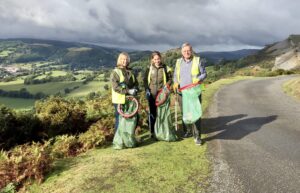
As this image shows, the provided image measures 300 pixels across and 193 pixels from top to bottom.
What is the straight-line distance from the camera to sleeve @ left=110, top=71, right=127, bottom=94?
32.7 feet

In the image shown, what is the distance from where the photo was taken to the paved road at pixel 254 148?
7203 millimetres

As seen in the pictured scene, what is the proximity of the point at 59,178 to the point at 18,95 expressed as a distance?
13606 centimetres

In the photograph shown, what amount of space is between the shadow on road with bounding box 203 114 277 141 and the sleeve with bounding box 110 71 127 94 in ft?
10.2

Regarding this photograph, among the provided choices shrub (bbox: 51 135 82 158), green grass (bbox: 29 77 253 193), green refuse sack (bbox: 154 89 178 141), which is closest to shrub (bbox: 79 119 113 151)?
shrub (bbox: 51 135 82 158)

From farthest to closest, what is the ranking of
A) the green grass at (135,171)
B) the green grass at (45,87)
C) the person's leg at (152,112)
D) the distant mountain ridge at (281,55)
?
the green grass at (45,87)
the distant mountain ridge at (281,55)
the person's leg at (152,112)
the green grass at (135,171)

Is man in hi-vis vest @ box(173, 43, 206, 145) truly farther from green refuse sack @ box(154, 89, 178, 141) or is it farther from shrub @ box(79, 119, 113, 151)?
shrub @ box(79, 119, 113, 151)

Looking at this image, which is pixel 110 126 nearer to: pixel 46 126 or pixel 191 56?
pixel 46 126

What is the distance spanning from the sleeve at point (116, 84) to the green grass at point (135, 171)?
172 cm

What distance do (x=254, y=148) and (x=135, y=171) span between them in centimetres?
377

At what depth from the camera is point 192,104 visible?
1019 cm

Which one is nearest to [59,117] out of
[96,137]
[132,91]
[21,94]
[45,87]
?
[96,137]

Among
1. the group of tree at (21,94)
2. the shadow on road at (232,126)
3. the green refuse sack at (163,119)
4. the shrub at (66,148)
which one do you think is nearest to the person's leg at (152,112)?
the green refuse sack at (163,119)

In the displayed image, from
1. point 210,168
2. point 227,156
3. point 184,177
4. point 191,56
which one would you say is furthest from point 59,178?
point 191,56

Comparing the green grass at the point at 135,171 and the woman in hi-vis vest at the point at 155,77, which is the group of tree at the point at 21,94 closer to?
the woman in hi-vis vest at the point at 155,77
